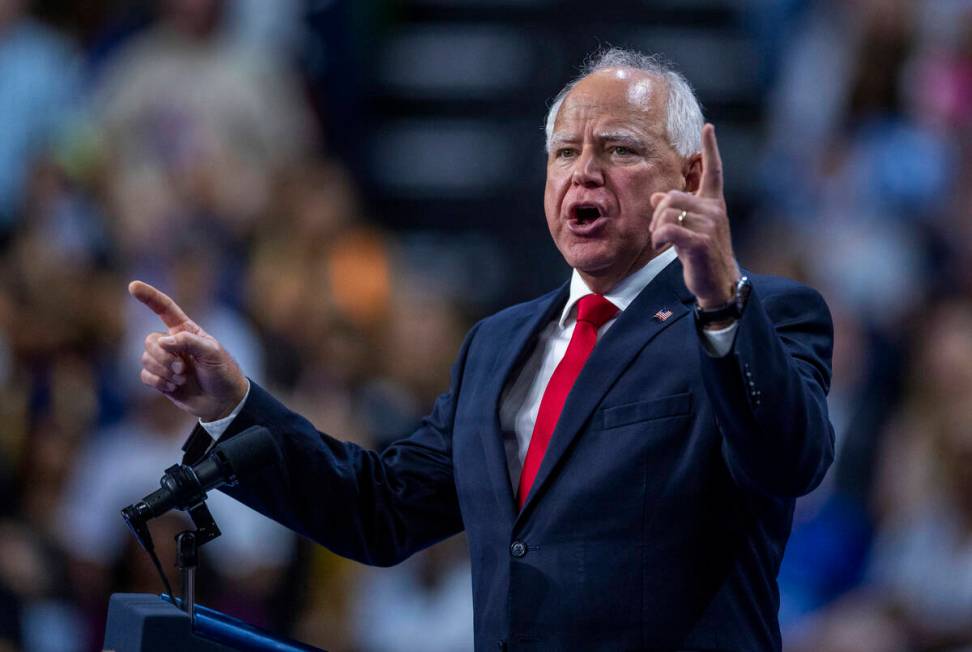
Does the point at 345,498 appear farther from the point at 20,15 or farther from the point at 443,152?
the point at 20,15

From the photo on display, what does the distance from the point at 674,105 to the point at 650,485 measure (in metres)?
0.72

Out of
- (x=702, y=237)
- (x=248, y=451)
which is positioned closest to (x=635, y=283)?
(x=702, y=237)

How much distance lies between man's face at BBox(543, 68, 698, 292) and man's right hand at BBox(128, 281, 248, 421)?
0.62 meters

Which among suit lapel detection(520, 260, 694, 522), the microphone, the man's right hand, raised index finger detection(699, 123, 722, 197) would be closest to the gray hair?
suit lapel detection(520, 260, 694, 522)

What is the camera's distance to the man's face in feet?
9.01

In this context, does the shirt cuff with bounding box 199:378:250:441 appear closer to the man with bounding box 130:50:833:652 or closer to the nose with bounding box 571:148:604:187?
the man with bounding box 130:50:833:652

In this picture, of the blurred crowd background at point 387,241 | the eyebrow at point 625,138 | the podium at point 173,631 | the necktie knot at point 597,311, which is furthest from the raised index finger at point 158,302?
the blurred crowd background at point 387,241

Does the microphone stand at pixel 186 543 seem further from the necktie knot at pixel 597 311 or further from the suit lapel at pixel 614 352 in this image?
the necktie knot at pixel 597 311

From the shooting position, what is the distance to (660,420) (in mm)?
2510

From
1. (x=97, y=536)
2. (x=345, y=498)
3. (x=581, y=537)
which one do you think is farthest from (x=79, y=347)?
(x=581, y=537)

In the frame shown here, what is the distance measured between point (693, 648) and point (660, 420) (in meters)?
0.35

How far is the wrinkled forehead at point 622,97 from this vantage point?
2.77m

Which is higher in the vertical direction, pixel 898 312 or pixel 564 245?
pixel 564 245

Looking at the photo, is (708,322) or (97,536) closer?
(708,322)
